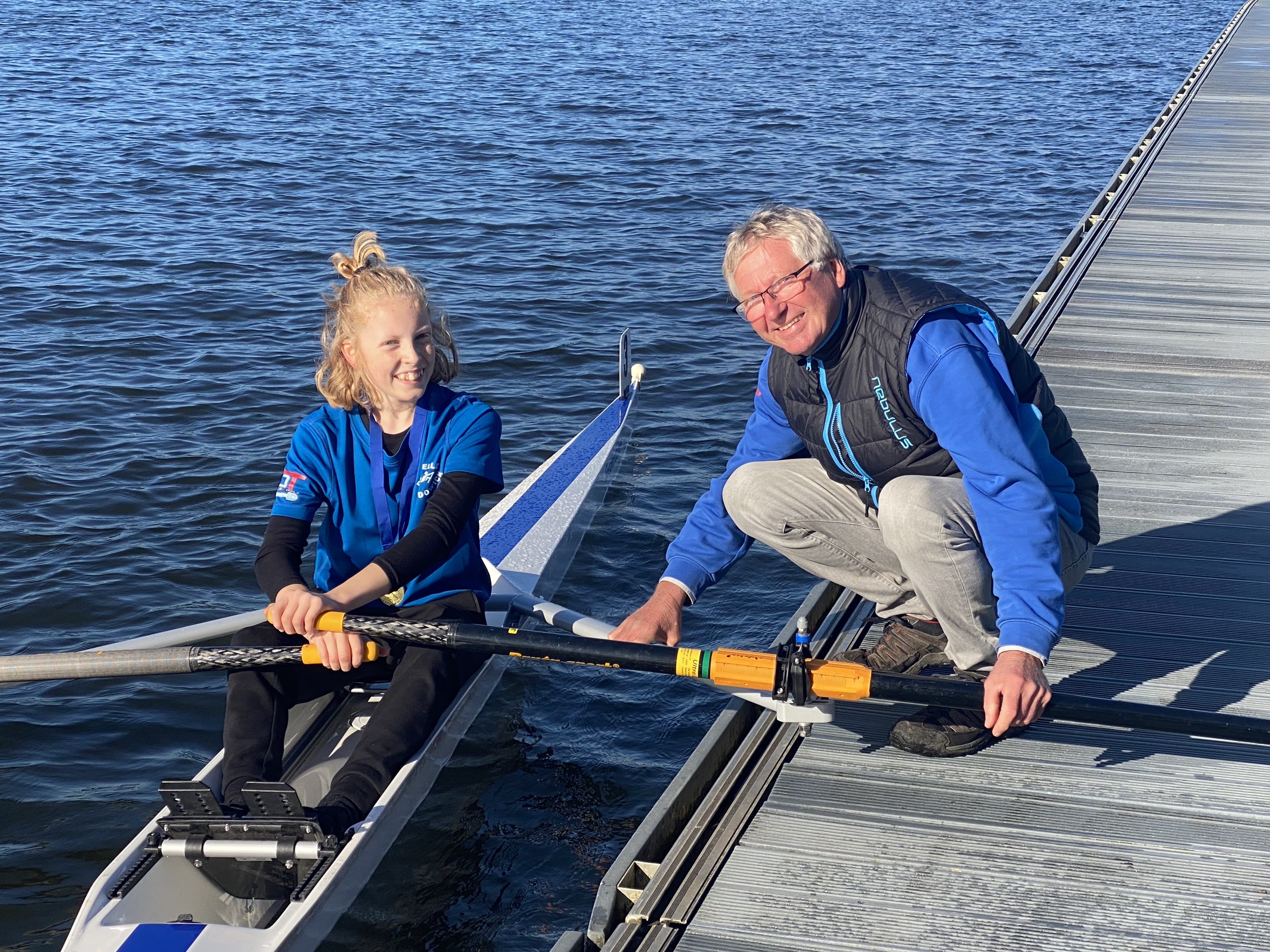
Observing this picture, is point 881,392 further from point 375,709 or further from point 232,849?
point 232,849

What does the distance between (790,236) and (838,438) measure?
0.71m

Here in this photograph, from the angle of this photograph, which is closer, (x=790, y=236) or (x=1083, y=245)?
(x=790, y=236)

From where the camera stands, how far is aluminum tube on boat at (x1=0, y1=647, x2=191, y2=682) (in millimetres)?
4059

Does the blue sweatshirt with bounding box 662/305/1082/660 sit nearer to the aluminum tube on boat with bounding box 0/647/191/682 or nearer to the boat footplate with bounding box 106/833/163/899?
the aluminum tube on boat with bounding box 0/647/191/682

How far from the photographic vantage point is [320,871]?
390cm

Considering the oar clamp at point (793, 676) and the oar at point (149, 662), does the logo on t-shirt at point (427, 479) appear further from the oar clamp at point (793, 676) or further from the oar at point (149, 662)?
the oar clamp at point (793, 676)

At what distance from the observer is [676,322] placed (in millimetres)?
10984

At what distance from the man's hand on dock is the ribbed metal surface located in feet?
1.83

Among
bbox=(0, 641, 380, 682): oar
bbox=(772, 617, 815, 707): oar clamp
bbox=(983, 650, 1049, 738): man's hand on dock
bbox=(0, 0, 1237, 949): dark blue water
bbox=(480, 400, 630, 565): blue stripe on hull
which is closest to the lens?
bbox=(983, 650, 1049, 738): man's hand on dock

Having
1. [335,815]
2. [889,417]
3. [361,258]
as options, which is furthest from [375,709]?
[889,417]

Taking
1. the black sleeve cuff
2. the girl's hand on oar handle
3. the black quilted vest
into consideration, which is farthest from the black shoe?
the black quilted vest

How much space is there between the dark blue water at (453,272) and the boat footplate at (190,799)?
858 millimetres

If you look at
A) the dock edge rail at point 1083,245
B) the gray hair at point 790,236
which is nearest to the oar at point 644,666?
the gray hair at point 790,236

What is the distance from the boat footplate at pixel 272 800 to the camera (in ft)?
12.4
